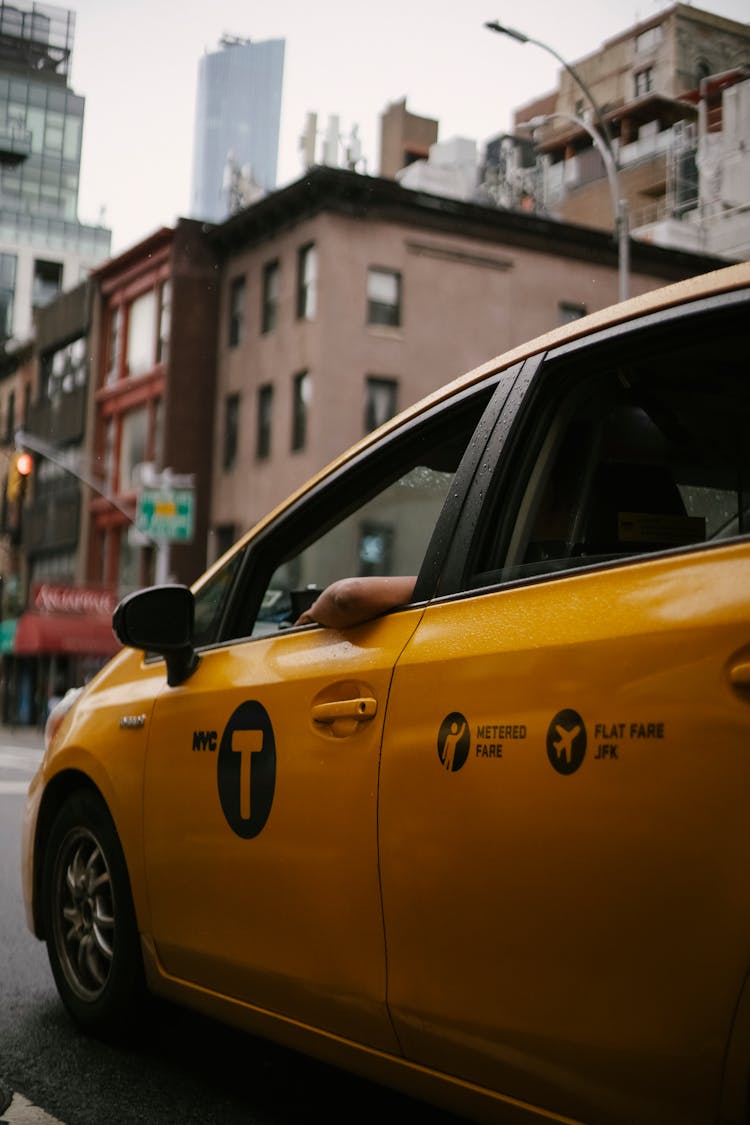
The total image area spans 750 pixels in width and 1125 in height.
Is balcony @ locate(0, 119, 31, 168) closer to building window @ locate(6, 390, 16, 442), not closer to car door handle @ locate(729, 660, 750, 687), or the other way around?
car door handle @ locate(729, 660, 750, 687)

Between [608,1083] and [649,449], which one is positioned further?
[649,449]

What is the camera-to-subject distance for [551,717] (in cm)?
258

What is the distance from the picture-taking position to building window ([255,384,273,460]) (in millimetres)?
33500

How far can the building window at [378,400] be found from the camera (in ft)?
102

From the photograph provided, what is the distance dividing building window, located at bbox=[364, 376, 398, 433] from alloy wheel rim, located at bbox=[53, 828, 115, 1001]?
26483mm

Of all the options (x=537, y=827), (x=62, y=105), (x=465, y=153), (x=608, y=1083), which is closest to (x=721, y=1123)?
(x=608, y=1083)

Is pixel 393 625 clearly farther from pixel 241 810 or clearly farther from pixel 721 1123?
pixel 721 1123

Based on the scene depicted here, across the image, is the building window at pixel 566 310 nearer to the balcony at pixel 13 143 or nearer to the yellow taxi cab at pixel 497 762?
the balcony at pixel 13 143

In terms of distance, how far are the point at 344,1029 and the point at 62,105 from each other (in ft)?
15.8

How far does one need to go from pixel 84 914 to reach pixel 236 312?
31710 mm

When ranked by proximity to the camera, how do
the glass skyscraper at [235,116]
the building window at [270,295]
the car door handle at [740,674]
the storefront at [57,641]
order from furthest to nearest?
the storefront at [57,641], the building window at [270,295], the glass skyscraper at [235,116], the car door handle at [740,674]

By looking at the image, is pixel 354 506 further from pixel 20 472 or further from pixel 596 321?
pixel 20 472

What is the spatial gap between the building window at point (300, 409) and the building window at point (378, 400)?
1331 millimetres

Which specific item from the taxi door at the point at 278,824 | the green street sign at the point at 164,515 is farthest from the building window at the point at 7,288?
the taxi door at the point at 278,824
